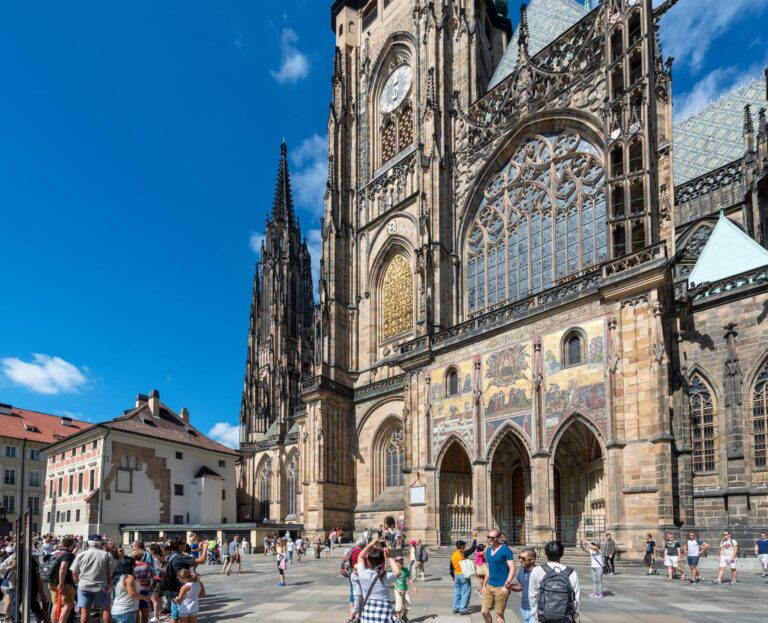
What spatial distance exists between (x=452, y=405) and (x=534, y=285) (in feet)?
19.4

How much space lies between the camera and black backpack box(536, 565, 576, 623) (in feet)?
17.6

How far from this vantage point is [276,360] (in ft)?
194

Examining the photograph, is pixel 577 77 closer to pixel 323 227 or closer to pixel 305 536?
pixel 323 227

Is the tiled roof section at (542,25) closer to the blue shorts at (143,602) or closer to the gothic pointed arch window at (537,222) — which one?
the gothic pointed arch window at (537,222)

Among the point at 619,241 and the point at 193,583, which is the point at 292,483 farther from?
the point at 193,583

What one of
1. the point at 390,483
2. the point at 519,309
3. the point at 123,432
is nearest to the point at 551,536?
the point at 519,309

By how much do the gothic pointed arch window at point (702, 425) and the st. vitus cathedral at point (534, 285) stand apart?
0.07m

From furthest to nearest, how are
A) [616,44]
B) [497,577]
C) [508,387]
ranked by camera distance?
[616,44]
[508,387]
[497,577]

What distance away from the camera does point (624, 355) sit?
64.5 ft

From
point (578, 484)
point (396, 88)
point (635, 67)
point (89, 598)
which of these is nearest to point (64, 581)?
point (89, 598)

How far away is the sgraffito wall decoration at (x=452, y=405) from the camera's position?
24.6m

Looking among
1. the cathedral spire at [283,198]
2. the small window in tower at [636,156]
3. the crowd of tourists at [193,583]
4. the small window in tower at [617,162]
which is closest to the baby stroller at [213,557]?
the crowd of tourists at [193,583]

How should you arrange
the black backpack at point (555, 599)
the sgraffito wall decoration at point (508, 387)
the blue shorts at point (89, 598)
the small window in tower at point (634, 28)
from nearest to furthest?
the black backpack at point (555, 599) < the blue shorts at point (89, 598) < the sgraffito wall decoration at point (508, 387) < the small window in tower at point (634, 28)

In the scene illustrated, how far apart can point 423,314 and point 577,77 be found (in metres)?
11.3
